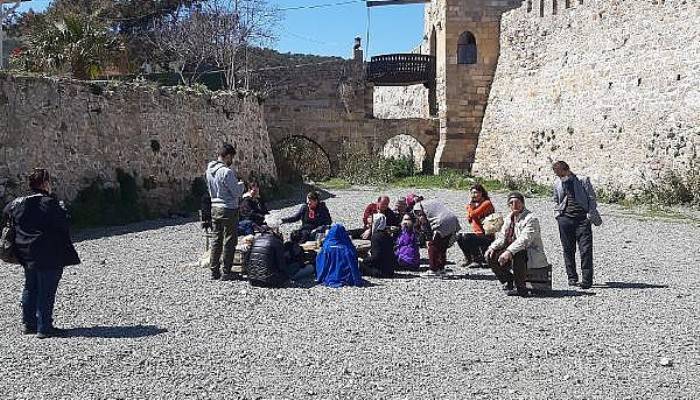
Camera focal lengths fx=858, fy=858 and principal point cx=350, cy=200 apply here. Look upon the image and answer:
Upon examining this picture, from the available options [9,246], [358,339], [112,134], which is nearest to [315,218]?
[358,339]

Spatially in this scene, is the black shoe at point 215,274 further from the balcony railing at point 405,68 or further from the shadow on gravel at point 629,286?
the balcony railing at point 405,68

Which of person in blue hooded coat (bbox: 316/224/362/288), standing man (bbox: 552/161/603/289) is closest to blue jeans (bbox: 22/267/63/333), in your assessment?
person in blue hooded coat (bbox: 316/224/362/288)

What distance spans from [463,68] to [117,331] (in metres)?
21.9

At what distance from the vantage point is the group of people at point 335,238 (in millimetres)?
7219

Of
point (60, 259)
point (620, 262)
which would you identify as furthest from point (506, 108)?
point (60, 259)

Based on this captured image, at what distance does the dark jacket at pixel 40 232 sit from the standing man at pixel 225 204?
2641 mm

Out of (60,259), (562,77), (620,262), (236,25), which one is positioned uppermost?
(236,25)

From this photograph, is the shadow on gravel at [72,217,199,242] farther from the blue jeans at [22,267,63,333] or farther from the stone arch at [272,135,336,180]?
the stone arch at [272,135,336,180]

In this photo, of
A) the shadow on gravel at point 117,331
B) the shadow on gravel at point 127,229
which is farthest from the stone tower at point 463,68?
the shadow on gravel at point 117,331

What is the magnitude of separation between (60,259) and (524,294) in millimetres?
4711

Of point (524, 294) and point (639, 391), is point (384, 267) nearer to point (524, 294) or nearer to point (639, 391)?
point (524, 294)

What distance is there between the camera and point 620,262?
11.6m

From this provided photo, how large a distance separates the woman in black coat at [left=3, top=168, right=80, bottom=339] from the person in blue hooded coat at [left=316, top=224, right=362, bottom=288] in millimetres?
3361

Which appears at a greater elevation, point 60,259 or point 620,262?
point 60,259
